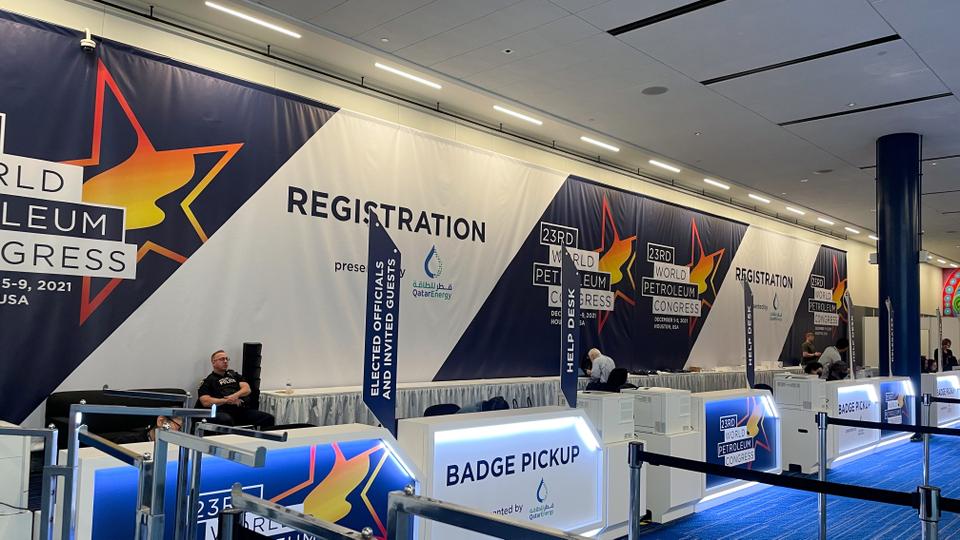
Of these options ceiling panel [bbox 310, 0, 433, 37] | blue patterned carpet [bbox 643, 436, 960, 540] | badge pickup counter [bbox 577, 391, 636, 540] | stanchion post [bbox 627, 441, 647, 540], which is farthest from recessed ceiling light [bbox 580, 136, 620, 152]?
stanchion post [bbox 627, 441, 647, 540]

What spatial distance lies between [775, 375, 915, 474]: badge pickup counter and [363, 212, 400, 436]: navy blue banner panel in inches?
179

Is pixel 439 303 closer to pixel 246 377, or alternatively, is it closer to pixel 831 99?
pixel 246 377

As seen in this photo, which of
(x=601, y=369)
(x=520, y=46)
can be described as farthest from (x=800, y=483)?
(x=601, y=369)

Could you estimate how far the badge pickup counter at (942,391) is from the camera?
33.4 feet

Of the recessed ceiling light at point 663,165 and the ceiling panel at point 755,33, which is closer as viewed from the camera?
the ceiling panel at point 755,33

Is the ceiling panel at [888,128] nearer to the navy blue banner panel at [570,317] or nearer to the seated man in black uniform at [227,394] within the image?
the navy blue banner panel at [570,317]

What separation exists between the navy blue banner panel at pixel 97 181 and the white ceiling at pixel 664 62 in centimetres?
84

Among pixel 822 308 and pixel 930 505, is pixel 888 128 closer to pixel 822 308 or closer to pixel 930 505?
pixel 930 505

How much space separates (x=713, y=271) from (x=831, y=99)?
19.7ft

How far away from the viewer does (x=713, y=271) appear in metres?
13.2

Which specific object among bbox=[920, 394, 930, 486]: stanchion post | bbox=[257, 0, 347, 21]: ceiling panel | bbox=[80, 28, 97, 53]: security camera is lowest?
bbox=[920, 394, 930, 486]: stanchion post

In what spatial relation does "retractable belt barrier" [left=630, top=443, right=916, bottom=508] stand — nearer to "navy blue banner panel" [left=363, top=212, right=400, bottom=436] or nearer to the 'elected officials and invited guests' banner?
"navy blue banner panel" [left=363, top=212, right=400, bottom=436]

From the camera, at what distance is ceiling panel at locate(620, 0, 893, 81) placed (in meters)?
5.39

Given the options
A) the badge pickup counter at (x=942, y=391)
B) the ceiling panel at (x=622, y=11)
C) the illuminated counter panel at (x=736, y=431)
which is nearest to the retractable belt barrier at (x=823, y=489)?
the illuminated counter panel at (x=736, y=431)
